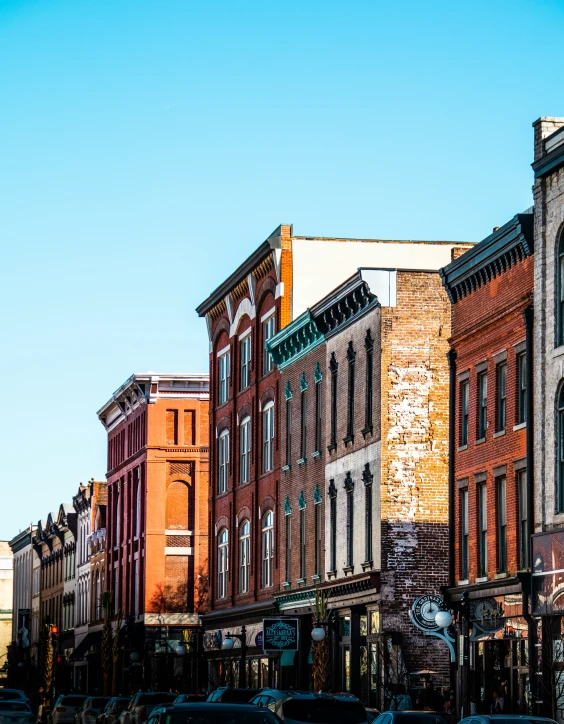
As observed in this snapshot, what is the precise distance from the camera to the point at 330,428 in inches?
2030

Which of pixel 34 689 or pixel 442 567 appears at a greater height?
pixel 442 567

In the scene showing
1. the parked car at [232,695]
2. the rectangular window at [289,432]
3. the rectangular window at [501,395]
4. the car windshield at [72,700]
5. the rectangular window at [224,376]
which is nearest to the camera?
the parked car at [232,695]

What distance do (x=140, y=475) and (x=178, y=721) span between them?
212 ft

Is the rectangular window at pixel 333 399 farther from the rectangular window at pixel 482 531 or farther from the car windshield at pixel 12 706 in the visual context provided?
the car windshield at pixel 12 706

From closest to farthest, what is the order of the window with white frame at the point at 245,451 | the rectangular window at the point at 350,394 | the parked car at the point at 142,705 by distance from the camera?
the parked car at the point at 142,705, the rectangular window at the point at 350,394, the window with white frame at the point at 245,451

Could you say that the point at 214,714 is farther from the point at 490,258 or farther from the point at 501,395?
the point at 490,258

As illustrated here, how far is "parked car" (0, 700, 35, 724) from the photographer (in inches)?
1703

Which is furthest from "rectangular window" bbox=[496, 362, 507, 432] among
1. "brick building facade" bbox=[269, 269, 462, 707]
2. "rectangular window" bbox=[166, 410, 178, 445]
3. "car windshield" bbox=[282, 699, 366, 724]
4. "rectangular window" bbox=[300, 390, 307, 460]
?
"rectangular window" bbox=[166, 410, 178, 445]

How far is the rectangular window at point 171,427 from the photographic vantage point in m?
81.8

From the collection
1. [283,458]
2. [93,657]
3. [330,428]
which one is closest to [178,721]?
[330,428]

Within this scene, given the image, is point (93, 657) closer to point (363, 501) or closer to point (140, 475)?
point (140, 475)

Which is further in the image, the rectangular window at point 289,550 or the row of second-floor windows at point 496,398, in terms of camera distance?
the rectangular window at point 289,550

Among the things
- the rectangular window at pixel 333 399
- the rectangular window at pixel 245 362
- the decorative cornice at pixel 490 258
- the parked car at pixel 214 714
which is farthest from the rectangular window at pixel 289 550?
the parked car at pixel 214 714

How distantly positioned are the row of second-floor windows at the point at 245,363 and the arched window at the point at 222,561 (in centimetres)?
597
